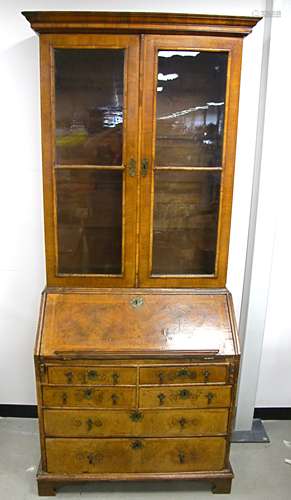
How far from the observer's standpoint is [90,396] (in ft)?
5.54

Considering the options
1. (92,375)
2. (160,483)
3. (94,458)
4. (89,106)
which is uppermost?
(89,106)

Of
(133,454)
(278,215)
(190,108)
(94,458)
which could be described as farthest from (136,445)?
(190,108)

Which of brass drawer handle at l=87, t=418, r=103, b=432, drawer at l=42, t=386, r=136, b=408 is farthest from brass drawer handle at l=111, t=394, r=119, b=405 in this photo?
brass drawer handle at l=87, t=418, r=103, b=432

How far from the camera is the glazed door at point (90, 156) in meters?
1.56

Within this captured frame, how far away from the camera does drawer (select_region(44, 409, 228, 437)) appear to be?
1708 millimetres

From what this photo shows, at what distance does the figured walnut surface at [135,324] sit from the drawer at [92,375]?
7 cm

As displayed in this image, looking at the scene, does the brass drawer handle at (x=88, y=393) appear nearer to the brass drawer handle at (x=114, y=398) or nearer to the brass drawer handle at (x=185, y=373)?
the brass drawer handle at (x=114, y=398)

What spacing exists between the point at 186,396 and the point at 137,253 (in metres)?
0.63

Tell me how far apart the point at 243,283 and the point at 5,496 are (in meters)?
1.49

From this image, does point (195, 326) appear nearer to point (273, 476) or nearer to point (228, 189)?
point (228, 189)

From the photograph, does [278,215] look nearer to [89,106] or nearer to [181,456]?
[89,106]

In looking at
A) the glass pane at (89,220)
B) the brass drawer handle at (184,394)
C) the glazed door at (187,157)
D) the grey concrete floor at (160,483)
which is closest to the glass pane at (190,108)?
the glazed door at (187,157)

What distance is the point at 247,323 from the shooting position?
2086 millimetres

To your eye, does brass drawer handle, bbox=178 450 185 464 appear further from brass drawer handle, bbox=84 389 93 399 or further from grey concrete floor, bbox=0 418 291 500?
brass drawer handle, bbox=84 389 93 399
